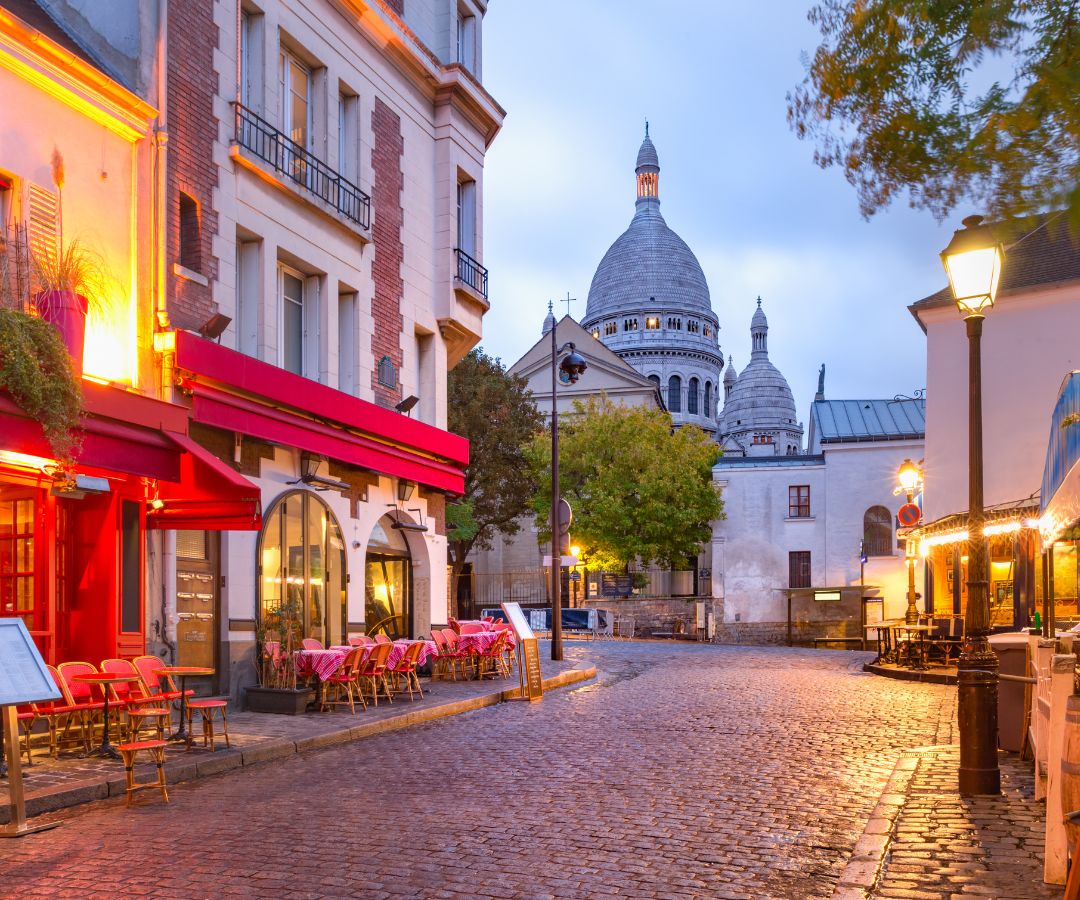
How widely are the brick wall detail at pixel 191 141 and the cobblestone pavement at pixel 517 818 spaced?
5.89m

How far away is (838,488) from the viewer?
47969 mm

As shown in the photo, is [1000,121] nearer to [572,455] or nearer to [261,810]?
[261,810]

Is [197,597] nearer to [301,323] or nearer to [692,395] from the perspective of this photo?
[301,323]

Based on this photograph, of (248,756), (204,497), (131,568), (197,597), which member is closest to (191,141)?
(204,497)

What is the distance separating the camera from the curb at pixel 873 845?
19.9ft

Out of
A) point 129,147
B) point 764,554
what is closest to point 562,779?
point 129,147

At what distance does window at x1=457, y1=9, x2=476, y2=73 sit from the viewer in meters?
22.8

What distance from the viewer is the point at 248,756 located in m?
10.7

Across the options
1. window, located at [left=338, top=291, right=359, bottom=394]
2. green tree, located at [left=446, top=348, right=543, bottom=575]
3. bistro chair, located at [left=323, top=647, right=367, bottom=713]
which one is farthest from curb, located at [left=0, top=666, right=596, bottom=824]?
green tree, located at [left=446, top=348, right=543, bottom=575]

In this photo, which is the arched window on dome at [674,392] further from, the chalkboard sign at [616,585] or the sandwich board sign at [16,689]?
the sandwich board sign at [16,689]

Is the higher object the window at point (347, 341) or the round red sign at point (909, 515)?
the window at point (347, 341)

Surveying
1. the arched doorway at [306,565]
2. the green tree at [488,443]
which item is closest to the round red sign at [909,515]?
the arched doorway at [306,565]

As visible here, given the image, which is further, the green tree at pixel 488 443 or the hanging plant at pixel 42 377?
the green tree at pixel 488 443

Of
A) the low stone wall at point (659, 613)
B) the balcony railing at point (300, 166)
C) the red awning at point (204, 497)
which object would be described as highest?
the balcony railing at point (300, 166)
